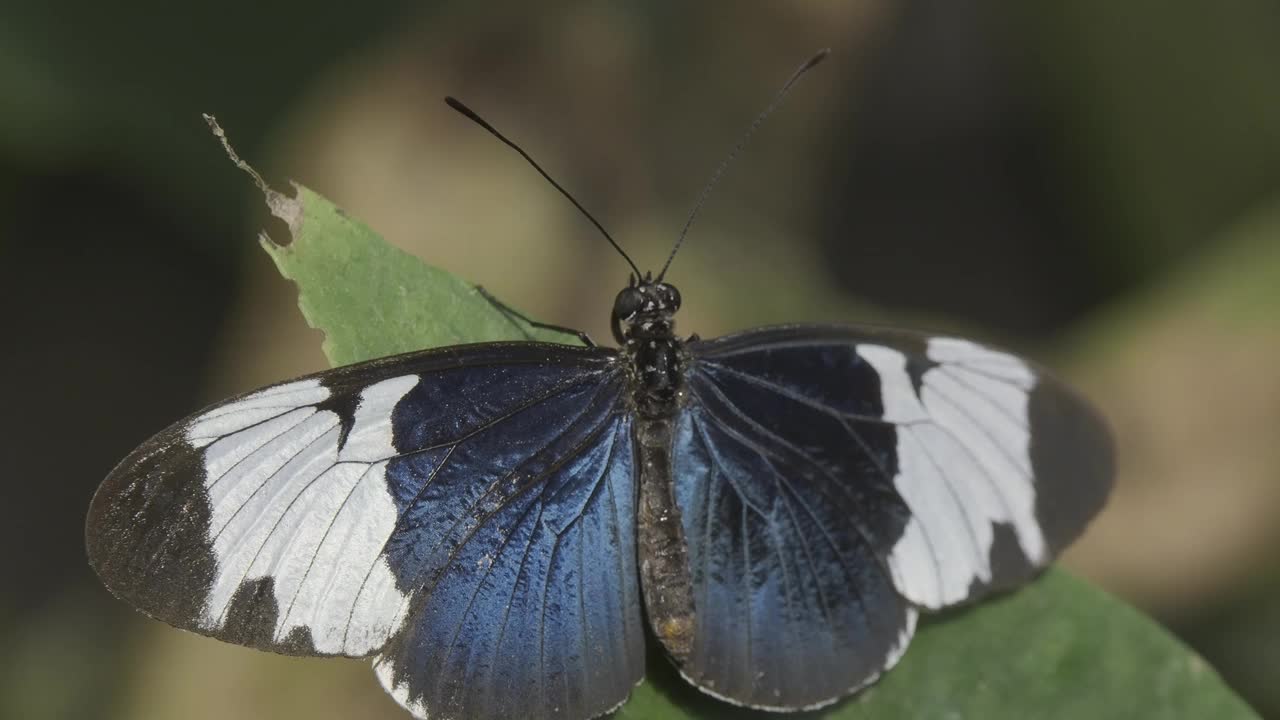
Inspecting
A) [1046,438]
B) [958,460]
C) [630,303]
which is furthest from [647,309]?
[1046,438]

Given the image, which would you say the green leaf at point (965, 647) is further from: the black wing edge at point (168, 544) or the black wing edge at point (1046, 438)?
the black wing edge at point (168, 544)

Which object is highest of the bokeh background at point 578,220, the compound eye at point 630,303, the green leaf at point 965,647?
the bokeh background at point 578,220

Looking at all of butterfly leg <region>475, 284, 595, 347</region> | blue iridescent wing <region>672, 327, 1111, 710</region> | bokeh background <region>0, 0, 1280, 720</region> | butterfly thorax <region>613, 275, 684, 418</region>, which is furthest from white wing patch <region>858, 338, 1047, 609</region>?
bokeh background <region>0, 0, 1280, 720</region>

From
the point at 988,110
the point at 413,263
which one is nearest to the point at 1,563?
the point at 413,263

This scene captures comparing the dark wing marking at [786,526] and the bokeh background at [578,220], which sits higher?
the bokeh background at [578,220]

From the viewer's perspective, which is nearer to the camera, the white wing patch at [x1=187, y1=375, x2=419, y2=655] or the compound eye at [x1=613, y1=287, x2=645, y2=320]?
the white wing patch at [x1=187, y1=375, x2=419, y2=655]

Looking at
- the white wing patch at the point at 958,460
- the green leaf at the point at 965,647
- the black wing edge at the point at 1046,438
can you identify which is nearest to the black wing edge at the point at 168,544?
the green leaf at the point at 965,647

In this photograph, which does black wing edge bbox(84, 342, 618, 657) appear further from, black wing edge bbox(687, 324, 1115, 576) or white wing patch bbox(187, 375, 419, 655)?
black wing edge bbox(687, 324, 1115, 576)

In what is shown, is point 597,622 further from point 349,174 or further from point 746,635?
point 349,174

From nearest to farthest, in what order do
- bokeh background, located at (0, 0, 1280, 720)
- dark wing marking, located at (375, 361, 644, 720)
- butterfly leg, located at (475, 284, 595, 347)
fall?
1. dark wing marking, located at (375, 361, 644, 720)
2. butterfly leg, located at (475, 284, 595, 347)
3. bokeh background, located at (0, 0, 1280, 720)
